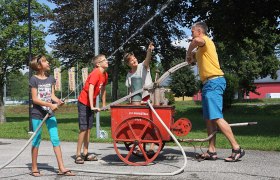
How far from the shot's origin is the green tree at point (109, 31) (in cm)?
2661

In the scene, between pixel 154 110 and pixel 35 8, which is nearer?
pixel 154 110

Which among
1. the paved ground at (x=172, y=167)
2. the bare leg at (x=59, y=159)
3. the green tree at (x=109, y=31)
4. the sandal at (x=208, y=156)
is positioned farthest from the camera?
the green tree at (x=109, y=31)

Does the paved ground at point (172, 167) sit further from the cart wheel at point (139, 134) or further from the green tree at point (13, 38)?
the green tree at point (13, 38)

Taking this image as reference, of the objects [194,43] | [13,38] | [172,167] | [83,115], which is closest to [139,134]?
[172,167]

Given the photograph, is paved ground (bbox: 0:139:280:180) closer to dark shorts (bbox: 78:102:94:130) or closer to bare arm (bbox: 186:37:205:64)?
dark shorts (bbox: 78:102:94:130)

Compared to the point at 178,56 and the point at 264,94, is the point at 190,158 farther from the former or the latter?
the point at 264,94

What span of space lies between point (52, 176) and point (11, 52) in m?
21.8

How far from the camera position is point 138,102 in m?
7.31

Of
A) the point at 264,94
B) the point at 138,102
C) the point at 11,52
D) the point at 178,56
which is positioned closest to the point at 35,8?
the point at 11,52

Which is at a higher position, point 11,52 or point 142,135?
point 11,52

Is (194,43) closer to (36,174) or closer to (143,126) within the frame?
(143,126)

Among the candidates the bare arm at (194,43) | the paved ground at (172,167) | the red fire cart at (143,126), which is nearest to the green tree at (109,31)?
the paved ground at (172,167)

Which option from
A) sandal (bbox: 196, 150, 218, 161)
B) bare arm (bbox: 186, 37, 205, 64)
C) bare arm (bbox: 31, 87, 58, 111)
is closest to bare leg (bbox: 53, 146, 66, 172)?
bare arm (bbox: 31, 87, 58, 111)

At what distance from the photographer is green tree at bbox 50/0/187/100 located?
1048 inches
